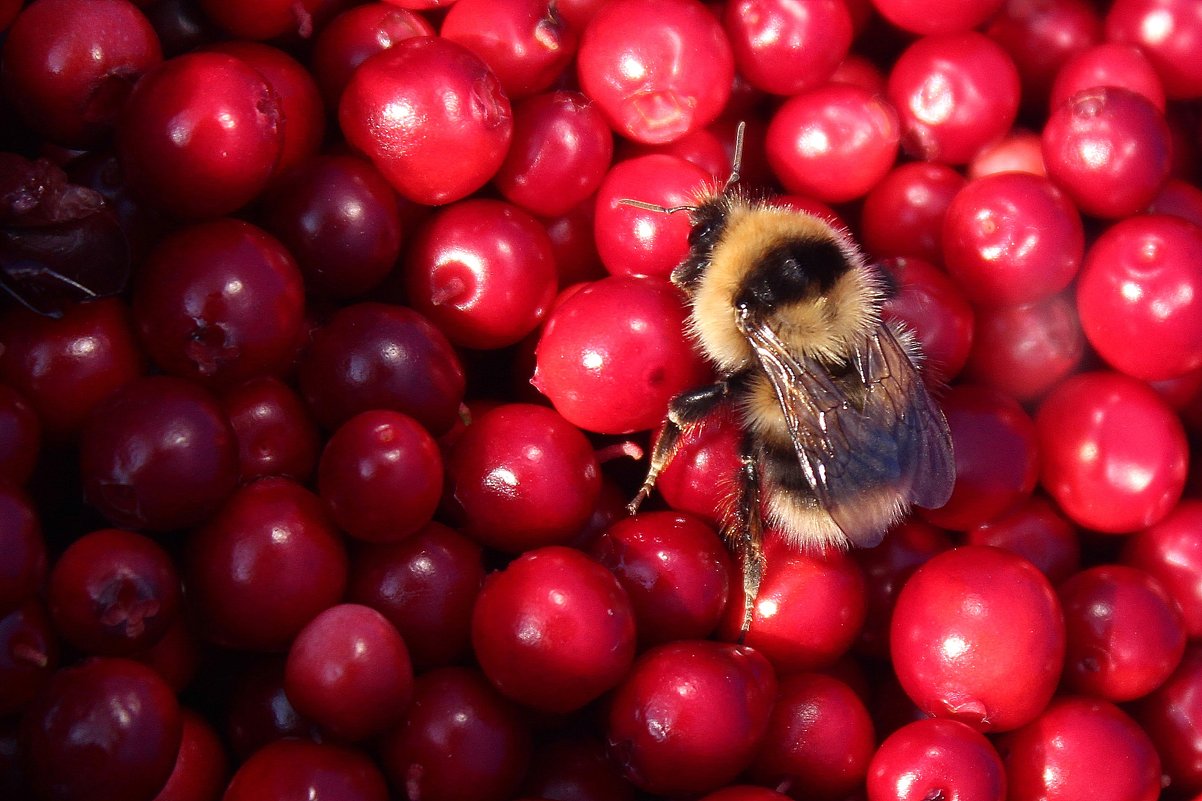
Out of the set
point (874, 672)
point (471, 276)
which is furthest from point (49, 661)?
point (874, 672)

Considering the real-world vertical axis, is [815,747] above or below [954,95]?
below

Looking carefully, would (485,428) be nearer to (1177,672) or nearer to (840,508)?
(840,508)

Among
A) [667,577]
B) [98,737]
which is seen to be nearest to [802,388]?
[667,577]

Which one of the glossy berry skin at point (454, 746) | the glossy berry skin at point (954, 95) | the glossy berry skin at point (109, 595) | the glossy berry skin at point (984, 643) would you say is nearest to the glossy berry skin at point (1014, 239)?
the glossy berry skin at point (954, 95)

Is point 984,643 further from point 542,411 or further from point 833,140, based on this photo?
point 833,140

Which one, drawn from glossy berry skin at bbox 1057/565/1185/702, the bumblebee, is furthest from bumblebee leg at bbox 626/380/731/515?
glossy berry skin at bbox 1057/565/1185/702
